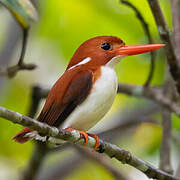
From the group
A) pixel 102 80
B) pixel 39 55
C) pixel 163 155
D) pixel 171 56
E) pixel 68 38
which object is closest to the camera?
pixel 102 80

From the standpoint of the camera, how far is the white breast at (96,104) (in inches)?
107

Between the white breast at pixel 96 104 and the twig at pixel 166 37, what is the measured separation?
487mm

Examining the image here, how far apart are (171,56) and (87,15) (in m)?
1.75

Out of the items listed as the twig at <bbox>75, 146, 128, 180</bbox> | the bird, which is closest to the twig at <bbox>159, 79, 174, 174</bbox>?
the twig at <bbox>75, 146, 128, 180</bbox>

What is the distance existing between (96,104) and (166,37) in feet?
2.27

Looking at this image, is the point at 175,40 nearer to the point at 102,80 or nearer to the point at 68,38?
the point at 102,80

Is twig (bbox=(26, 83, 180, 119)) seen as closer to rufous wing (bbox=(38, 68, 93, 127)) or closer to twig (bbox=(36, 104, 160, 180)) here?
twig (bbox=(36, 104, 160, 180))

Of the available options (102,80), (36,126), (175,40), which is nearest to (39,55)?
(175,40)

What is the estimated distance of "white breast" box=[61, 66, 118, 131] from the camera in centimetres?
272

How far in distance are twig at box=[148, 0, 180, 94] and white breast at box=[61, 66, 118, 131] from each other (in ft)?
1.60

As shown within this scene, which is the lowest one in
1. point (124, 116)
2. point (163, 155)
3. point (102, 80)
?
point (124, 116)

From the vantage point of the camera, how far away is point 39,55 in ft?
17.6

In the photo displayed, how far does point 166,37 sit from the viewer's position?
10.0 feet

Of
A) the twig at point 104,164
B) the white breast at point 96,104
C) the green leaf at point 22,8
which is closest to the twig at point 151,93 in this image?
the twig at point 104,164
